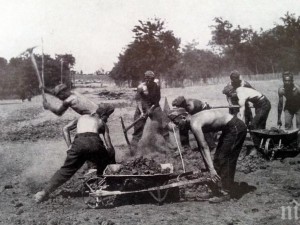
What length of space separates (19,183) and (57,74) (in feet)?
105

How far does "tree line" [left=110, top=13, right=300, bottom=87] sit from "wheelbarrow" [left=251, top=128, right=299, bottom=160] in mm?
17590

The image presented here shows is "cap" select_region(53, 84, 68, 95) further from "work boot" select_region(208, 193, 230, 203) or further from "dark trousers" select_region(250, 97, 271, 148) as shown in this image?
"dark trousers" select_region(250, 97, 271, 148)

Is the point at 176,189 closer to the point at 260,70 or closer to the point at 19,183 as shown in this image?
the point at 19,183

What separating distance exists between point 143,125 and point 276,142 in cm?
302

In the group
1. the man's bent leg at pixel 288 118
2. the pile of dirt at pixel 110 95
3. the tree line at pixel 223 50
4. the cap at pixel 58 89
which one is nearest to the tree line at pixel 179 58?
the tree line at pixel 223 50

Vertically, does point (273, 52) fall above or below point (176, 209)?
above

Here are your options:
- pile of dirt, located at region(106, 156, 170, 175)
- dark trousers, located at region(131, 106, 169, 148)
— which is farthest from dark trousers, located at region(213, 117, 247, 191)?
dark trousers, located at region(131, 106, 169, 148)

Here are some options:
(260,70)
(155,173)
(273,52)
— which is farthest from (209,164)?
(260,70)

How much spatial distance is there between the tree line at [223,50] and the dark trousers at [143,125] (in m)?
17.0

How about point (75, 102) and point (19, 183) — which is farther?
point (19, 183)

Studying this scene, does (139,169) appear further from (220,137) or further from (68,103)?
(68,103)

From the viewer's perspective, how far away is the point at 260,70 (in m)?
42.9

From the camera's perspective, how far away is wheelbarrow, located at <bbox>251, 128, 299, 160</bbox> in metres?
7.18

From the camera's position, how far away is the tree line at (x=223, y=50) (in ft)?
87.7
